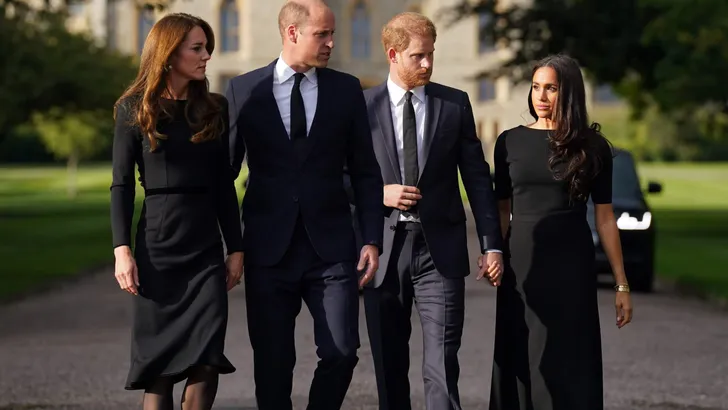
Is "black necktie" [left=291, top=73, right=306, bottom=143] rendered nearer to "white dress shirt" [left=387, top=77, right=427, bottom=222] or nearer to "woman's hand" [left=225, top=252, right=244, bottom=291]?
"woman's hand" [left=225, top=252, right=244, bottom=291]

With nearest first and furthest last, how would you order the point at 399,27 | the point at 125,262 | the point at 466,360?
the point at 125,262, the point at 399,27, the point at 466,360

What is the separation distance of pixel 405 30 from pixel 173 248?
1560 mm

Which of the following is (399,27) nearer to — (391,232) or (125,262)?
(391,232)

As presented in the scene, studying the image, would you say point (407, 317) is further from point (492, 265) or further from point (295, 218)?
point (295, 218)

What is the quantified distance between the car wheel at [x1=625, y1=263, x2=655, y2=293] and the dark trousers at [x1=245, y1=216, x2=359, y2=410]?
39.2ft

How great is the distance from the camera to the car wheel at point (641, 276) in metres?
18.3

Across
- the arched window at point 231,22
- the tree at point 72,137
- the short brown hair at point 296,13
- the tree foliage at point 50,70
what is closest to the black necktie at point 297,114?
the short brown hair at point 296,13

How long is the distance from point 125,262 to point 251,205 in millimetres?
657

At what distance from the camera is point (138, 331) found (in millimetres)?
6402

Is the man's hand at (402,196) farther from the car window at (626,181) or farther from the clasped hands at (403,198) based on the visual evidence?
the car window at (626,181)

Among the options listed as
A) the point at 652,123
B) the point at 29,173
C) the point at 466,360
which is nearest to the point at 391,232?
the point at 466,360

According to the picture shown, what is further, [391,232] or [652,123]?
[652,123]

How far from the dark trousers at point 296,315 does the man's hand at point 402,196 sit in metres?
0.65

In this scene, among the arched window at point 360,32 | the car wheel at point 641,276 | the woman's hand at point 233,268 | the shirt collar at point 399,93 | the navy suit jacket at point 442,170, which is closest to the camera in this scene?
the woman's hand at point 233,268
